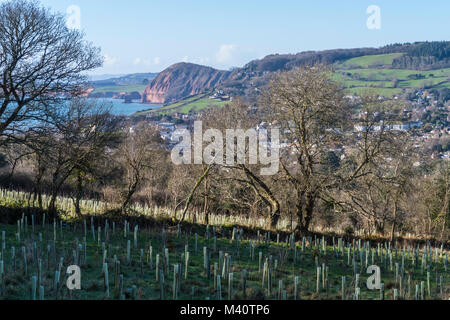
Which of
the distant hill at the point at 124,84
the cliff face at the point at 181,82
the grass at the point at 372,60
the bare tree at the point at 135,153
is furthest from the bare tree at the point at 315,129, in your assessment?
the distant hill at the point at 124,84

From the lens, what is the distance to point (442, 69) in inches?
4729

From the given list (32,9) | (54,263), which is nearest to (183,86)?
(32,9)

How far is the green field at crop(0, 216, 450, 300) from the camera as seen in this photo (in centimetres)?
843

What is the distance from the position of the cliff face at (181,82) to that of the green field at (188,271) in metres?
127

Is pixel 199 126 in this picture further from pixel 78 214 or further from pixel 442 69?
pixel 442 69

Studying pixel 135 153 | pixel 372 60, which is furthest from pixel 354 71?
pixel 135 153

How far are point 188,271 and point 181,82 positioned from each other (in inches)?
5568

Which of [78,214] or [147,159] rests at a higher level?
[147,159]

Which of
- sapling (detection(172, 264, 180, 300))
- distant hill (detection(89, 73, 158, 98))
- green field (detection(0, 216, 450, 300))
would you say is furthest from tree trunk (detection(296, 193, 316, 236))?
distant hill (detection(89, 73, 158, 98))

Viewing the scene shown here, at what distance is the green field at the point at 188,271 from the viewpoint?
332 inches

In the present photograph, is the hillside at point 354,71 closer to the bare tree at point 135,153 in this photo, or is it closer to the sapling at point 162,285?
the bare tree at point 135,153

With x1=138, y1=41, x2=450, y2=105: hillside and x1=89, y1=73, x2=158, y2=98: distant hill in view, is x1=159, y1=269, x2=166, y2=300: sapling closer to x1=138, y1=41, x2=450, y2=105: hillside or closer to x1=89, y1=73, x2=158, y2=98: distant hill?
x1=138, y1=41, x2=450, y2=105: hillside

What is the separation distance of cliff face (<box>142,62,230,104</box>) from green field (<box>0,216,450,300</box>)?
127176 mm
